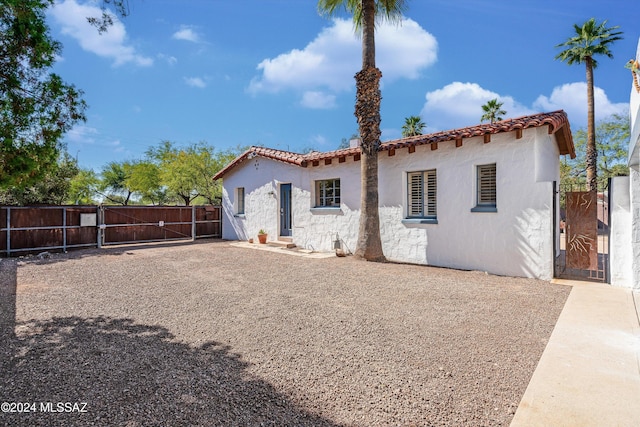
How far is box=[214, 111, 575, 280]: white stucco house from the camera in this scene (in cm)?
816

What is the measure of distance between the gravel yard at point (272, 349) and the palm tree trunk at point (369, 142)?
2.68 metres

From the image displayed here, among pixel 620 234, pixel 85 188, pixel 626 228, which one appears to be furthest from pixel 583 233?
pixel 85 188

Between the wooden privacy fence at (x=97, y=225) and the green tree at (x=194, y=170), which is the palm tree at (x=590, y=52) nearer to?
the wooden privacy fence at (x=97, y=225)

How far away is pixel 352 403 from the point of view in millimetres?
2830

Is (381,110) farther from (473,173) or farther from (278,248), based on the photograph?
(278,248)

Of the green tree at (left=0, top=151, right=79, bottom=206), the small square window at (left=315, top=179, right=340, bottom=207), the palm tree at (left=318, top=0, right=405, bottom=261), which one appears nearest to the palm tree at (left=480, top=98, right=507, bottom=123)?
the small square window at (left=315, top=179, right=340, bottom=207)

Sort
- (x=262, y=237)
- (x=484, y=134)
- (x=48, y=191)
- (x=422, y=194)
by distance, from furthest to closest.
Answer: (x=48, y=191) < (x=262, y=237) < (x=422, y=194) < (x=484, y=134)

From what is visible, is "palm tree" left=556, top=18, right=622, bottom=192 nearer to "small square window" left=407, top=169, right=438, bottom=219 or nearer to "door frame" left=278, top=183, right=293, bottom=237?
"small square window" left=407, top=169, right=438, bottom=219

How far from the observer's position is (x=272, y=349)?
3.94 metres

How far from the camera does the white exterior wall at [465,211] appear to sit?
26.6ft

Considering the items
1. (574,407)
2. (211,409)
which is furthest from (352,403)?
(574,407)

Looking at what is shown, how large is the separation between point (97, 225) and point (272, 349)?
13.4 m

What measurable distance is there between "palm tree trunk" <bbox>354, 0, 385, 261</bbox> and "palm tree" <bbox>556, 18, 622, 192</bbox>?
1635 centimetres

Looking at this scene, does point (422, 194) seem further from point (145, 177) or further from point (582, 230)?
point (145, 177)
